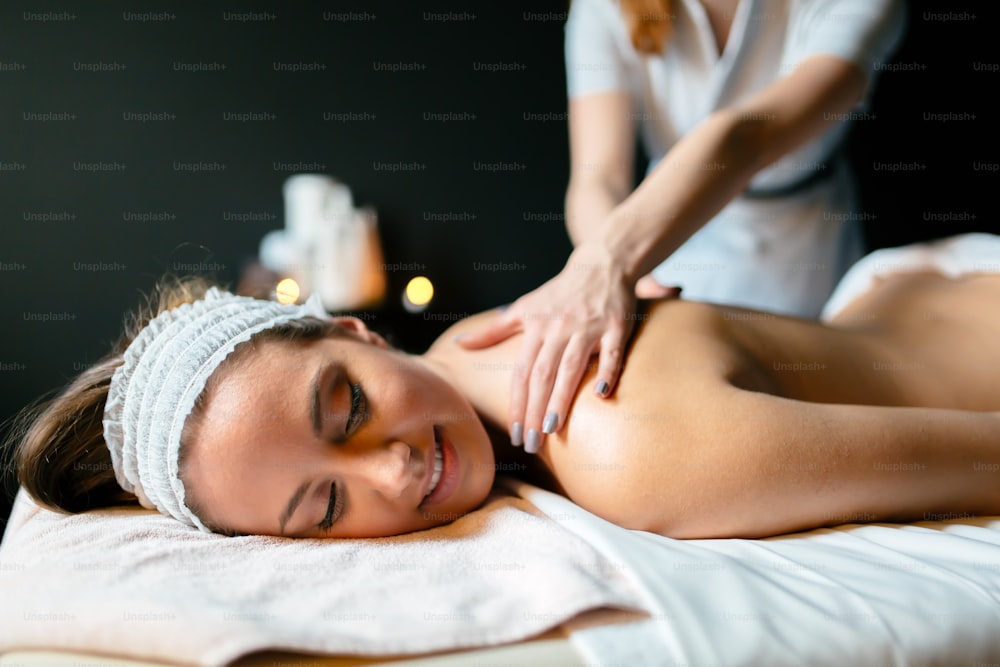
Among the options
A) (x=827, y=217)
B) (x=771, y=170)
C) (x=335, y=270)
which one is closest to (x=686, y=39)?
(x=771, y=170)

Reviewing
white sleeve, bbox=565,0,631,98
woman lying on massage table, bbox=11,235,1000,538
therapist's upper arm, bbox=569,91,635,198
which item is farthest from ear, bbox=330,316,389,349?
white sleeve, bbox=565,0,631,98

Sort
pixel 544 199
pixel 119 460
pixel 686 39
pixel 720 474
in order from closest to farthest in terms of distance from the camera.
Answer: pixel 720 474 < pixel 119 460 < pixel 686 39 < pixel 544 199

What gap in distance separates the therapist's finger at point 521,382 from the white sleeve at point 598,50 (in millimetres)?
942

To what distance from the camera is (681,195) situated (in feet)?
3.87

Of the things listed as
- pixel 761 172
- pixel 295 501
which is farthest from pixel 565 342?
pixel 761 172

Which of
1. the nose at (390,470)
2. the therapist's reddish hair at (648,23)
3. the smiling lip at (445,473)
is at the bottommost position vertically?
the smiling lip at (445,473)

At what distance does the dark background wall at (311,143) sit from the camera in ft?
8.07

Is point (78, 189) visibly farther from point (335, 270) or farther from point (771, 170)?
point (771, 170)

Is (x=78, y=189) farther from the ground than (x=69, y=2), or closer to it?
closer to it

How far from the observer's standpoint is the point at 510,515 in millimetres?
938

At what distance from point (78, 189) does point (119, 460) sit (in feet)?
5.97

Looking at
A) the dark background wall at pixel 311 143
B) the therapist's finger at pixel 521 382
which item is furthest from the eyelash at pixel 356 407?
the dark background wall at pixel 311 143

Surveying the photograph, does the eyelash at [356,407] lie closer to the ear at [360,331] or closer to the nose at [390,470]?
the nose at [390,470]

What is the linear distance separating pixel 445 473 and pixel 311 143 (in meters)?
2.00
